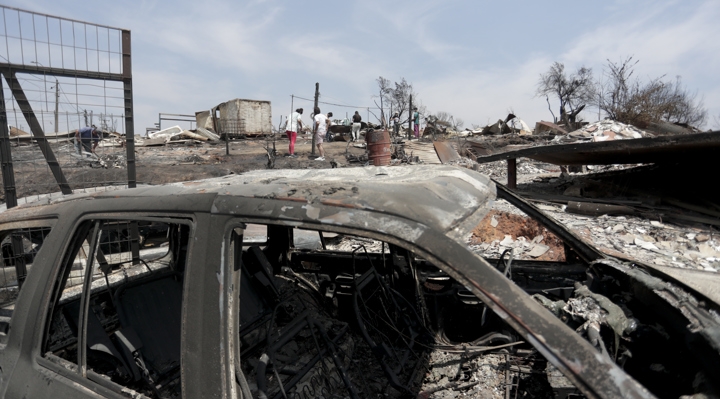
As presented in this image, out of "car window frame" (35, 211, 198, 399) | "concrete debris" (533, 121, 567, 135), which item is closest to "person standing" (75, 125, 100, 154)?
"car window frame" (35, 211, 198, 399)

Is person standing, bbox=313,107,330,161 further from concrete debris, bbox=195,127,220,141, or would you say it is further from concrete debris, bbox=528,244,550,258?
concrete debris, bbox=528,244,550,258

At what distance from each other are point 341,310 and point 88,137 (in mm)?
4099

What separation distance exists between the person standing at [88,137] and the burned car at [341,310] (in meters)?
2.92

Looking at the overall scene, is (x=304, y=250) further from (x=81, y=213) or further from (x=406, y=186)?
(x=406, y=186)

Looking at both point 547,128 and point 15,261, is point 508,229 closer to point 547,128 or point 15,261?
point 15,261

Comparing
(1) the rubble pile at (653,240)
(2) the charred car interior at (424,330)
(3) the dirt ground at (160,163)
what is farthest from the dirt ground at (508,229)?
(2) the charred car interior at (424,330)

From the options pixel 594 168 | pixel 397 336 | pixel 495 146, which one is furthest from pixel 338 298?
pixel 495 146

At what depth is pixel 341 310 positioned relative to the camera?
2.62 metres

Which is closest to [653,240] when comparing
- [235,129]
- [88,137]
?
[88,137]

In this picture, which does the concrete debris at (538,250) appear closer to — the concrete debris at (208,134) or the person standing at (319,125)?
the person standing at (319,125)

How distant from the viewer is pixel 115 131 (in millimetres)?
4898

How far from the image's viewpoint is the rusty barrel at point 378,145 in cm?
977

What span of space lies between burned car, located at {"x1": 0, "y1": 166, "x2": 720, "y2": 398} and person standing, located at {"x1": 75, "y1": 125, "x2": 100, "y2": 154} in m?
2.92

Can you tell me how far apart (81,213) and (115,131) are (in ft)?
12.5
